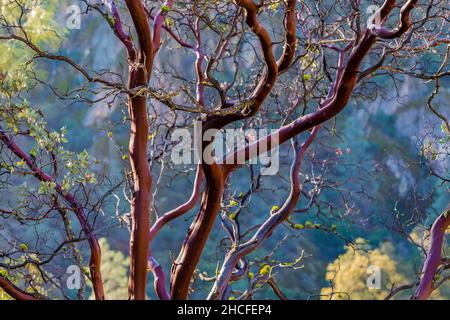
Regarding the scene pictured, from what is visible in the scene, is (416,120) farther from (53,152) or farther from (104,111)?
(53,152)

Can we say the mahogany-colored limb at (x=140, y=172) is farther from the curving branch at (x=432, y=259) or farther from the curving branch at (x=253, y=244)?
the curving branch at (x=432, y=259)

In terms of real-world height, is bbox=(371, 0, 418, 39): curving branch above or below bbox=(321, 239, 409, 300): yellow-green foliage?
above

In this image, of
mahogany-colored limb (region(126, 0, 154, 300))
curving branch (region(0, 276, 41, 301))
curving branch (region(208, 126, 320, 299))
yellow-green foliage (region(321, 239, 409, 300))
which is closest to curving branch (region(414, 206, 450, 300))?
curving branch (region(208, 126, 320, 299))

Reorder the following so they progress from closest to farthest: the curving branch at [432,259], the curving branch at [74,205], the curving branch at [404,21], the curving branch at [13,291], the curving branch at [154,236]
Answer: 1. the curving branch at [404,21]
2. the curving branch at [13,291]
3. the curving branch at [74,205]
4. the curving branch at [154,236]
5. the curving branch at [432,259]

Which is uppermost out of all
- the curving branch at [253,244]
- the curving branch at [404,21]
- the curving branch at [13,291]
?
the curving branch at [404,21]

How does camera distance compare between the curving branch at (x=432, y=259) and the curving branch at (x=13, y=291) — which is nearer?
the curving branch at (x=13, y=291)

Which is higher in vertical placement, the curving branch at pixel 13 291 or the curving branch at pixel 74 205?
the curving branch at pixel 74 205

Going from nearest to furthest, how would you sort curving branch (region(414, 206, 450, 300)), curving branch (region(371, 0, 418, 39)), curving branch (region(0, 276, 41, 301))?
curving branch (region(371, 0, 418, 39)) → curving branch (region(0, 276, 41, 301)) → curving branch (region(414, 206, 450, 300))

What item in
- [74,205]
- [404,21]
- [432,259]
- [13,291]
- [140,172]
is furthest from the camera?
[432,259]

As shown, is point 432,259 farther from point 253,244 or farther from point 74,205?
point 74,205

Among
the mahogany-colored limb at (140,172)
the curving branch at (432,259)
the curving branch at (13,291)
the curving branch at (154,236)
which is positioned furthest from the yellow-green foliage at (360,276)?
the curving branch at (13,291)

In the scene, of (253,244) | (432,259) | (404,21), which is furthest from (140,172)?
(432,259)

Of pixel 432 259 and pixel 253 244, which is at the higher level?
pixel 253 244

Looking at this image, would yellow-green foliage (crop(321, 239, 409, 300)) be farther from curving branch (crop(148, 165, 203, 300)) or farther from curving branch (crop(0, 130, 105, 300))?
curving branch (crop(0, 130, 105, 300))
